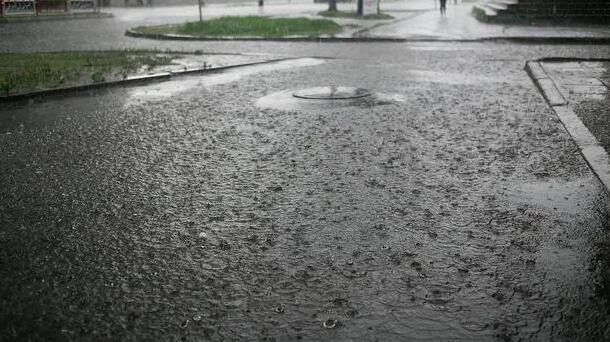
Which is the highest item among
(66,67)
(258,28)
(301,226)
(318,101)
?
(258,28)

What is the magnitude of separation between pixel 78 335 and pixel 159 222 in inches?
51.7

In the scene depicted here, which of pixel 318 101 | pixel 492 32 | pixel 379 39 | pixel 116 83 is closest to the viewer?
pixel 318 101

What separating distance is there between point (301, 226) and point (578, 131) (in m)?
3.74

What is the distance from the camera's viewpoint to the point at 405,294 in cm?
274

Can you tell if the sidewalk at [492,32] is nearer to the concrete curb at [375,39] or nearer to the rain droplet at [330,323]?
the concrete curb at [375,39]

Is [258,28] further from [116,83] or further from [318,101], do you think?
[318,101]

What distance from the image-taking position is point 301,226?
11.8 ft

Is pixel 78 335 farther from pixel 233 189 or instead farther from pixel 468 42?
pixel 468 42

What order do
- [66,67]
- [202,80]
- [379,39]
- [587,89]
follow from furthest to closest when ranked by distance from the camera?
1. [379,39]
2. [66,67]
3. [202,80]
4. [587,89]

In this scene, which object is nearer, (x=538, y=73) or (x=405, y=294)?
(x=405, y=294)

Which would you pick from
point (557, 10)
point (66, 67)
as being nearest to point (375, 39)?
point (557, 10)

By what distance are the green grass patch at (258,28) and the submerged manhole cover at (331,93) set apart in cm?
897

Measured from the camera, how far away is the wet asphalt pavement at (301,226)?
2.55 m

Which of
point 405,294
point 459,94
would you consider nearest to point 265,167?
point 405,294
